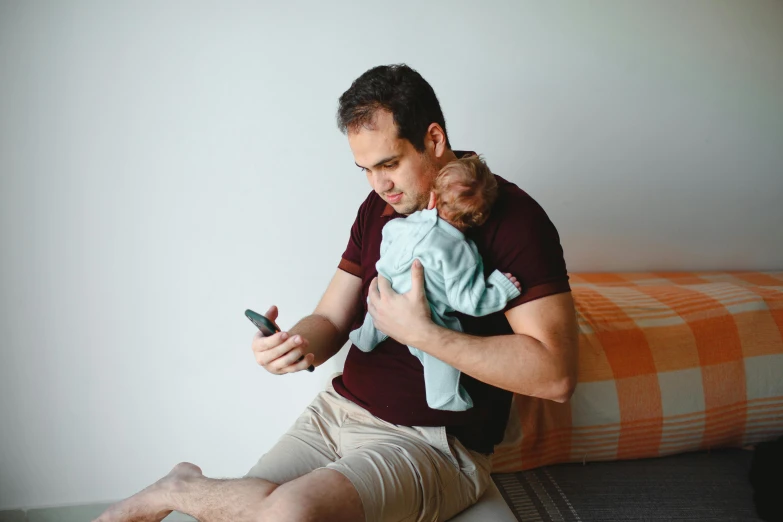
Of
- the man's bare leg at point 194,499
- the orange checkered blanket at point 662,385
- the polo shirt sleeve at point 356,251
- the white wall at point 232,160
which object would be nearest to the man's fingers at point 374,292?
the polo shirt sleeve at point 356,251

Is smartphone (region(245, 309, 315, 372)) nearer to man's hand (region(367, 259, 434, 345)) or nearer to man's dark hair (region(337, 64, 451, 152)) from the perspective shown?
man's hand (region(367, 259, 434, 345))

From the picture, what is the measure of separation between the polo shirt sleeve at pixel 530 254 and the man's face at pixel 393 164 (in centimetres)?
25

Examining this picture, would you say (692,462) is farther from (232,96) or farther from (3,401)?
(3,401)

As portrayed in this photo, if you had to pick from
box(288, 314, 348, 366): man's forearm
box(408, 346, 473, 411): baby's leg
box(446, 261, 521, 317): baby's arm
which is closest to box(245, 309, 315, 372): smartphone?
box(288, 314, 348, 366): man's forearm

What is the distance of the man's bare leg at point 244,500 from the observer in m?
1.21

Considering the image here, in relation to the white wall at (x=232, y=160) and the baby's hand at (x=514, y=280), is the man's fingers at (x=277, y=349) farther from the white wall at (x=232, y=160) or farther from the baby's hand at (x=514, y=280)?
the white wall at (x=232, y=160)

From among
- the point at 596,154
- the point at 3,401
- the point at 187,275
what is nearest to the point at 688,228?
the point at 596,154

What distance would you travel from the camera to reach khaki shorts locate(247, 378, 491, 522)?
132cm

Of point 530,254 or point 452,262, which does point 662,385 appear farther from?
point 452,262

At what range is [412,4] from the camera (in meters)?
2.33

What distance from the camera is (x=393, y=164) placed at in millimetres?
1563

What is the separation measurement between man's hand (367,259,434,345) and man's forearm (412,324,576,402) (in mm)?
22

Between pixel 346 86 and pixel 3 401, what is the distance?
165 cm

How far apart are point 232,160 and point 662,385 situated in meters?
1.59
